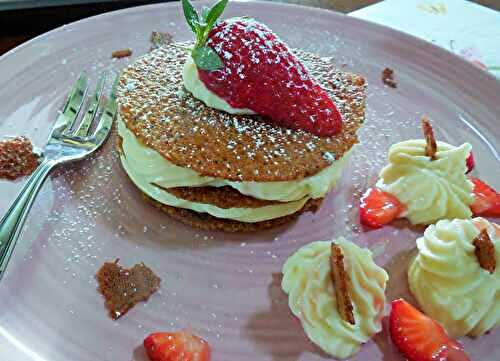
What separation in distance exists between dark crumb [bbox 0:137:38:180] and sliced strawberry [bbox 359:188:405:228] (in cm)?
107

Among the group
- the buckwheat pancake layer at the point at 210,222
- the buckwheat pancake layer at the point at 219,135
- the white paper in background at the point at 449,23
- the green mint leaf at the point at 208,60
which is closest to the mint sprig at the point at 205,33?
the green mint leaf at the point at 208,60

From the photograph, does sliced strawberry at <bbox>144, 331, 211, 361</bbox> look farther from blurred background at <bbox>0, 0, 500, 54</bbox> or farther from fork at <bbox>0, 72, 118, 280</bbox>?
blurred background at <bbox>0, 0, 500, 54</bbox>

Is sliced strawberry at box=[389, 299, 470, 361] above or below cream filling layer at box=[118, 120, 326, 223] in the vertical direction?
below

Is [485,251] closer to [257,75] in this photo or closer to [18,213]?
[257,75]

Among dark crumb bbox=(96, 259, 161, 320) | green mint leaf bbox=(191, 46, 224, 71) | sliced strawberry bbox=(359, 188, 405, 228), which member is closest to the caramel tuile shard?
sliced strawberry bbox=(359, 188, 405, 228)

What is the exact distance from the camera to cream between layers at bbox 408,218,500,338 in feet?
4.68

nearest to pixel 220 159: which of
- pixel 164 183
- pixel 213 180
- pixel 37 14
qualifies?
pixel 213 180

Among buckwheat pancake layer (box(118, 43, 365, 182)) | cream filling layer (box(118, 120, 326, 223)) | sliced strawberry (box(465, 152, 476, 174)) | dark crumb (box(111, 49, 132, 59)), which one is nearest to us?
buckwheat pancake layer (box(118, 43, 365, 182))

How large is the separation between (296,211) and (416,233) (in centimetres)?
39

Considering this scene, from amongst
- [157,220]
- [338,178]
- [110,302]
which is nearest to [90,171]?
[157,220]

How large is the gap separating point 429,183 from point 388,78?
2.40 feet

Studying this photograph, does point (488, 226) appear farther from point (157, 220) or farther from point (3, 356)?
point (3, 356)

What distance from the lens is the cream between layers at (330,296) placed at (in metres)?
1.36

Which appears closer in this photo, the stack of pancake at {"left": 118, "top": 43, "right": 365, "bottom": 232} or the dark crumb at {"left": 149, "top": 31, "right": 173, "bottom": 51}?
the stack of pancake at {"left": 118, "top": 43, "right": 365, "bottom": 232}
